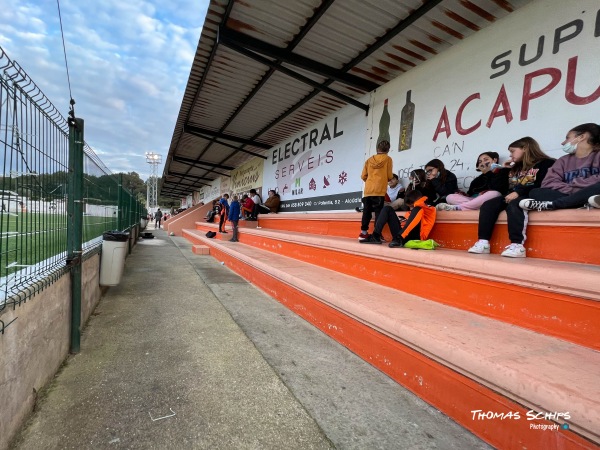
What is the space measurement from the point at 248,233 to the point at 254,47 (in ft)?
14.4

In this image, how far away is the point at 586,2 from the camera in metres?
3.11

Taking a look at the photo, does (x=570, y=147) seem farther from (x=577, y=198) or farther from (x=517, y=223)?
(x=517, y=223)

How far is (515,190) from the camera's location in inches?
112

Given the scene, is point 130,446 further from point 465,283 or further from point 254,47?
point 254,47

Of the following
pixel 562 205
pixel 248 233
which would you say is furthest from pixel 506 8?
pixel 248 233

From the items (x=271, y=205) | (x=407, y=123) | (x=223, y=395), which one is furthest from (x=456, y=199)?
(x=271, y=205)

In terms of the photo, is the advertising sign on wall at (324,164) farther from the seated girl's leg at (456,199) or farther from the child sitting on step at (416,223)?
the child sitting on step at (416,223)

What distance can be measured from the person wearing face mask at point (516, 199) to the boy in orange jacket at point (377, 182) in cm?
138

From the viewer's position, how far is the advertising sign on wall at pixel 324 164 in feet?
21.2

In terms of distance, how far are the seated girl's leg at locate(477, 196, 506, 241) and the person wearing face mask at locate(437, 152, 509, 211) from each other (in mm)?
238

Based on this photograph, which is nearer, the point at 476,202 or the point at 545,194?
the point at 545,194

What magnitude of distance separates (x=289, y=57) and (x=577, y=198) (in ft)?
14.9

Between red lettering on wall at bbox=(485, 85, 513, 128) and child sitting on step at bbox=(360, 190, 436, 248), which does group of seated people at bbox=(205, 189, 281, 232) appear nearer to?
child sitting on step at bbox=(360, 190, 436, 248)

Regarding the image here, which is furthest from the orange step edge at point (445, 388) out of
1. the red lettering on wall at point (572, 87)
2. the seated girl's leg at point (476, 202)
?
the red lettering on wall at point (572, 87)
